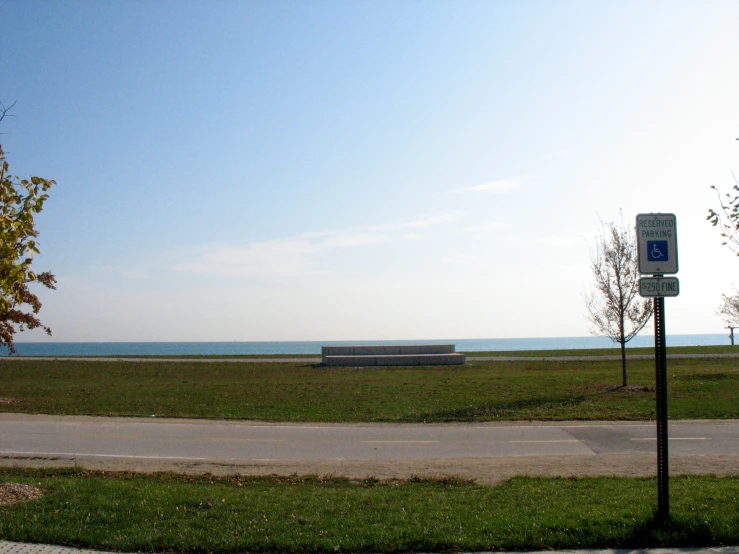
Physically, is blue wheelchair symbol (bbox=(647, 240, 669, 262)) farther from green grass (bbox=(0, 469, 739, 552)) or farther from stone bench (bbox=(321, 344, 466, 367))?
stone bench (bbox=(321, 344, 466, 367))

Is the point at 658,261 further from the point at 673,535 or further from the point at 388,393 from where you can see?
the point at 388,393

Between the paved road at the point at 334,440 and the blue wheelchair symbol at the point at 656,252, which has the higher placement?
the blue wheelchair symbol at the point at 656,252

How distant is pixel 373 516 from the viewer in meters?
7.06

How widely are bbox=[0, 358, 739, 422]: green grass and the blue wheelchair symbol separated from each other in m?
10.1

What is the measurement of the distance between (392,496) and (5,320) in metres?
17.5

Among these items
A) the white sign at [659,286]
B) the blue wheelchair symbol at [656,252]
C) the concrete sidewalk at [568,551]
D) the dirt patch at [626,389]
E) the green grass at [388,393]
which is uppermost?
the blue wheelchair symbol at [656,252]

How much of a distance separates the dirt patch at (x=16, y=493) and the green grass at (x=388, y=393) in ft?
28.0

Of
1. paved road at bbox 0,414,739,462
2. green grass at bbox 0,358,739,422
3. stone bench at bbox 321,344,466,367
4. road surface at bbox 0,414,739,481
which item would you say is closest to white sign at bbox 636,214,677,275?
road surface at bbox 0,414,739,481

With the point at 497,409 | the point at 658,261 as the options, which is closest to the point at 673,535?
the point at 658,261

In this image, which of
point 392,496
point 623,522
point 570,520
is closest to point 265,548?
point 392,496

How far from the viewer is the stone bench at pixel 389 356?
37.0 metres

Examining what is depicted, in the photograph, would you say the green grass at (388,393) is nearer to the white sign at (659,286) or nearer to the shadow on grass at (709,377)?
the shadow on grass at (709,377)

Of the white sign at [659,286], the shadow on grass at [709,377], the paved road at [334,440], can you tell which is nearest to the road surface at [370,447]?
the paved road at [334,440]

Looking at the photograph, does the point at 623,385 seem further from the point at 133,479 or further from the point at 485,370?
the point at 133,479
